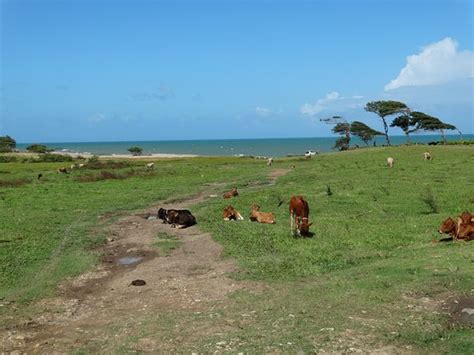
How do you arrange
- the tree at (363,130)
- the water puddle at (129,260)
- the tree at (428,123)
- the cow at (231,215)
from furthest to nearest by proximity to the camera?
the tree at (363,130)
the tree at (428,123)
the cow at (231,215)
the water puddle at (129,260)

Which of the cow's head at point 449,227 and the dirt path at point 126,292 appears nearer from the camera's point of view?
the dirt path at point 126,292

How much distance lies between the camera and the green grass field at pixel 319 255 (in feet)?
29.0

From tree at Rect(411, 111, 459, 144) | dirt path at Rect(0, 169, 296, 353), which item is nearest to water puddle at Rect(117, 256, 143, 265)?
dirt path at Rect(0, 169, 296, 353)

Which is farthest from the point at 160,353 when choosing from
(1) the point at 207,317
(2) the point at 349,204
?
(2) the point at 349,204

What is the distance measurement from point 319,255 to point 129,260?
548 centimetres

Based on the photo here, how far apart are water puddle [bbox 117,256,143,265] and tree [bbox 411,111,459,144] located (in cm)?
6470

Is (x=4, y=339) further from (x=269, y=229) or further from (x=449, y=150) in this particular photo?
(x=449, y=150)

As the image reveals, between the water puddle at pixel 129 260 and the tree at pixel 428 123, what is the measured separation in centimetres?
6470

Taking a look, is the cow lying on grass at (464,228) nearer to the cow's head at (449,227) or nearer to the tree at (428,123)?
the cow's head at (449,227)

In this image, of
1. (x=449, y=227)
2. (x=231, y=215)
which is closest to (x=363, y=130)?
(x=231, y=215)

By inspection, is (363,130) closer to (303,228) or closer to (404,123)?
(404,123)

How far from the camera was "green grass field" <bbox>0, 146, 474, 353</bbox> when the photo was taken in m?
8.85

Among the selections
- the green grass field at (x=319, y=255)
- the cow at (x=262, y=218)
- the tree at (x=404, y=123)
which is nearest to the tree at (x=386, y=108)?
the tree at (x=404, y=123)

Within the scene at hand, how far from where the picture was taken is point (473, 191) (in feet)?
80.8
